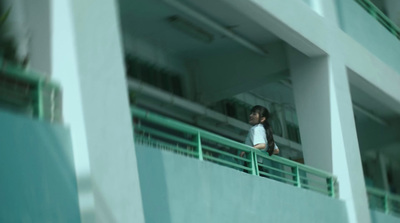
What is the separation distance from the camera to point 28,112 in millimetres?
6812

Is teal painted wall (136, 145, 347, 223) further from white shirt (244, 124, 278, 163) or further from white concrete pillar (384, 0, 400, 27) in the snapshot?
white concrete pillar (384, 0, 400, 27)

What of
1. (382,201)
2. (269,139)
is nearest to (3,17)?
(269,139)

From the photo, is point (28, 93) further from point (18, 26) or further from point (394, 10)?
point (394, 10)

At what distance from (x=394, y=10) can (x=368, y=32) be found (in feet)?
10.9

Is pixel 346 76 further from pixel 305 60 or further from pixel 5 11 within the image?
pixel 5 11

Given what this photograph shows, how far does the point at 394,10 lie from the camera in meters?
17.5

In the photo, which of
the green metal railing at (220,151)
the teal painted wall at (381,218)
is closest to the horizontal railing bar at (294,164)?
the green metal railing at (220,151)

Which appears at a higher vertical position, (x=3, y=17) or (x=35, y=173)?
(x=3, y=17)

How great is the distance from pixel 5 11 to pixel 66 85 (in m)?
0.87

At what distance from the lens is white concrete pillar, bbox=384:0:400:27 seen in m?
17.4

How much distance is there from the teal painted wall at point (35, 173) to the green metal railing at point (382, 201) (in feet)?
24.0

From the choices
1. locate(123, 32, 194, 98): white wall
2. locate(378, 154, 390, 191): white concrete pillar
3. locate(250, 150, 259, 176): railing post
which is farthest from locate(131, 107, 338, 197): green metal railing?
locate(378, 154, 390, 191): white concrete pillar

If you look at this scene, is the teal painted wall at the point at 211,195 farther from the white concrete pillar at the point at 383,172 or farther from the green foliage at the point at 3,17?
the white concrete pillar at the point at 383,172

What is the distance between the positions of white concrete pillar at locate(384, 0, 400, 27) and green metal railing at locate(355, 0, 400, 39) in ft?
2.71
